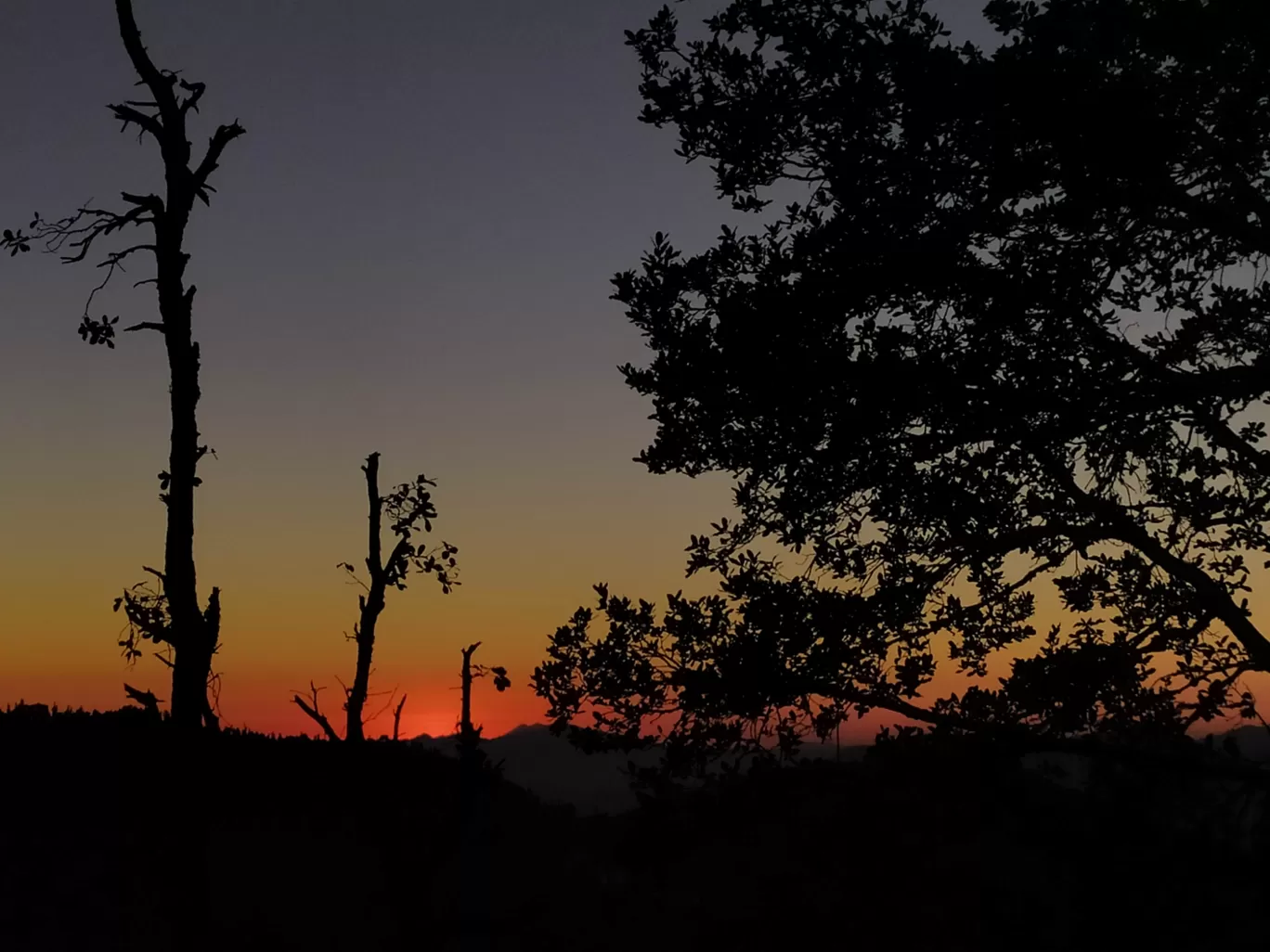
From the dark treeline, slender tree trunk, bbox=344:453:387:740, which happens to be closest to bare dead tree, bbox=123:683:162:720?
the dark treeline

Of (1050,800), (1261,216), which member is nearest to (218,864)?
(1050,800)

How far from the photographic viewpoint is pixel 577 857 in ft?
92.4

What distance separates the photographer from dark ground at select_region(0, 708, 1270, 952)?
7.21 metres

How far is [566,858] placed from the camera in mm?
27953

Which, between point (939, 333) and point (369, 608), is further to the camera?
point (369, 608)

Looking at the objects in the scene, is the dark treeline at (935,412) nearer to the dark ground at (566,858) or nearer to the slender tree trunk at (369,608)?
the dark ground at (566,858)

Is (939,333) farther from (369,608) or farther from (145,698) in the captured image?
(369,608)

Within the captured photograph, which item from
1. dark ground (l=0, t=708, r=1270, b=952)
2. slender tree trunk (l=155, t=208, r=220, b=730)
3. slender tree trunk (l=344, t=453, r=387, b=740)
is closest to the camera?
dark ground (l=0, t=708, r=1270, b=952)

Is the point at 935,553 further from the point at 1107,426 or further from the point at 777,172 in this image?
the point at 777,172

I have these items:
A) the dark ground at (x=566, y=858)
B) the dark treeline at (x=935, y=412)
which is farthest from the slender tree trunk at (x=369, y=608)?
the dark treeline at (x=935, y=412)

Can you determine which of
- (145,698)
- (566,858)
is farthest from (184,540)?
(566,858)

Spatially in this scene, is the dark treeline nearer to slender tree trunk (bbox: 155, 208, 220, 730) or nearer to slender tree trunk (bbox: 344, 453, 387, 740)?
slender tree trunk (bbox: 155, 208, 220, 730)

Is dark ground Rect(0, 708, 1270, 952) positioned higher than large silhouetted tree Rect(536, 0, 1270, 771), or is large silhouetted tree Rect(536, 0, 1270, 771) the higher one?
large silhouetted tree Rect(536, 0, 1270, 771)

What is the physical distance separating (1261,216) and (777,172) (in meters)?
4.18
